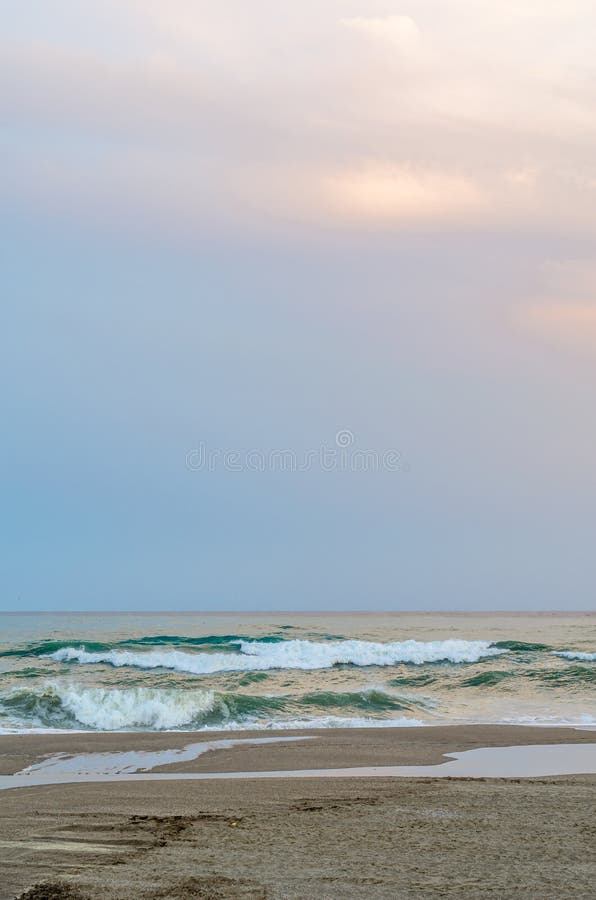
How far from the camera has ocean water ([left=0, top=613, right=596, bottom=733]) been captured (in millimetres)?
18109

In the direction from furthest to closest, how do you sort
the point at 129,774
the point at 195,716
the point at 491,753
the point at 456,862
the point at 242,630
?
the point at 242,630 < the point at 195,716 < the point at 491,753 < the point at 129,774 < the point at 456,862

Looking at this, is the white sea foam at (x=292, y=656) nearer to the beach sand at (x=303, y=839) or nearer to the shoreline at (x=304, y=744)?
the shoreline at (x=304, y=744)

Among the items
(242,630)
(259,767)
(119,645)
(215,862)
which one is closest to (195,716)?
(259,767)

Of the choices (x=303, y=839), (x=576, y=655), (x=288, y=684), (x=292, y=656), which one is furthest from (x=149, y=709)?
(x=576, y=655)

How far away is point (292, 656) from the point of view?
3759cm

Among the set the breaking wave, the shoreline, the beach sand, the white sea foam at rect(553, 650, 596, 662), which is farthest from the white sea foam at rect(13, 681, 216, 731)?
the white sea foam at rect(553, 650, 596, 662)

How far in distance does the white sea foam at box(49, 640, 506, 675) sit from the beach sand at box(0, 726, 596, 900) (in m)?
21.2

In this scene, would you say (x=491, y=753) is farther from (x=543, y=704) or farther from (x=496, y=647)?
(x=496, y=647)

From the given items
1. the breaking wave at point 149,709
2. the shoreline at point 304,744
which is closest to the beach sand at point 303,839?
the shoreline at point 304,744

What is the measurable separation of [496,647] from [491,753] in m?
28.6

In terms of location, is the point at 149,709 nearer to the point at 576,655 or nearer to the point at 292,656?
the point at 292,656

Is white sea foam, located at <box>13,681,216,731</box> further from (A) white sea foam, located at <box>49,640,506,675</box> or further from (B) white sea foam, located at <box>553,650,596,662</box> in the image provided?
(B) white sea foam, located at <box>553,650,596,662</box>

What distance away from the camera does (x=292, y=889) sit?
18.0ft

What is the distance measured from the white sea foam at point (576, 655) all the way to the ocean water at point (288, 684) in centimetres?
13
